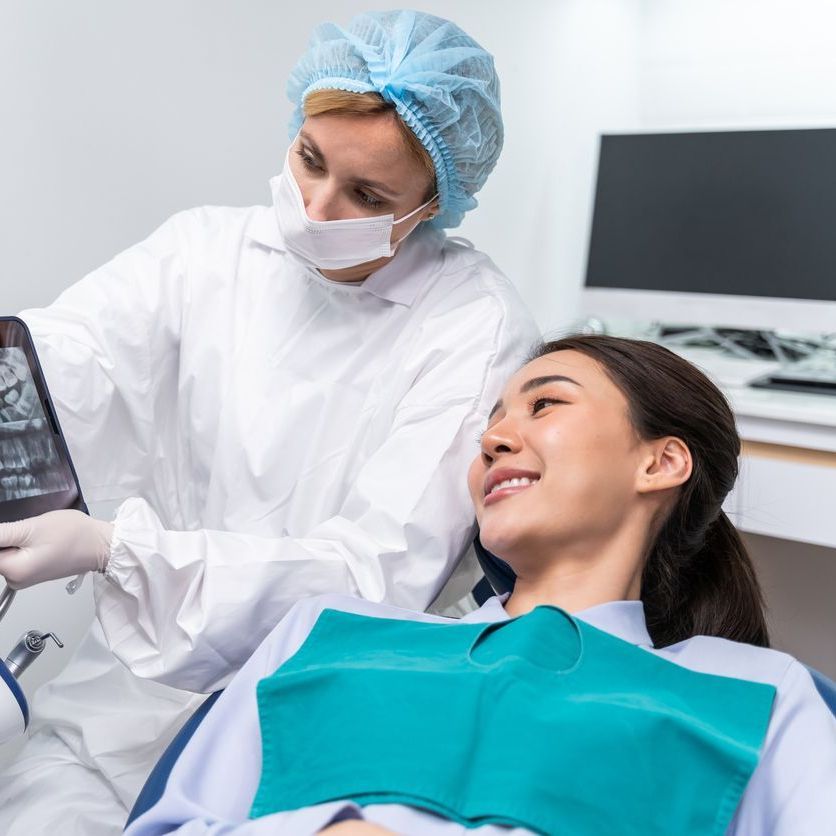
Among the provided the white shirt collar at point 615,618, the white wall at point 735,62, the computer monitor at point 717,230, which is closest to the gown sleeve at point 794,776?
the white shirt collar at point 615,618

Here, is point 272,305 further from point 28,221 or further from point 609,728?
point 609,728

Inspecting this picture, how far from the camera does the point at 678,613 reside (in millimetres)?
1372

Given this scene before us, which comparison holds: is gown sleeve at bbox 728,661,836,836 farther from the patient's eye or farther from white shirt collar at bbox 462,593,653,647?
the patient's eye

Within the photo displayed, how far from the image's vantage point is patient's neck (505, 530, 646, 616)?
1184mm

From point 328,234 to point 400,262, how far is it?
17 centimetres

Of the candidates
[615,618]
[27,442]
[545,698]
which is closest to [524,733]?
[545,698]

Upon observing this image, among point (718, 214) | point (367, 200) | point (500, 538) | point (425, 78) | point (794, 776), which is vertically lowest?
point (794, 776)

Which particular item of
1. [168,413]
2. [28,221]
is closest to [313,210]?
[168,413]

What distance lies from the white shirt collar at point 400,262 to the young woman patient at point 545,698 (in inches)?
12.0

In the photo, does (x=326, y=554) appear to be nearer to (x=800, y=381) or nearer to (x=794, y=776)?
(x=794, y=776)

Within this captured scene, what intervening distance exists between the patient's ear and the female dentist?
0.24 meters

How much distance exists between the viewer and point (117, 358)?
1.44m

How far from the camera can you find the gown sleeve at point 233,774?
2.97ft

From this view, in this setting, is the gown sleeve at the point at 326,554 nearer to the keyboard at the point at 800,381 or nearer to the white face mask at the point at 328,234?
the white face mask at the point at 328,234
